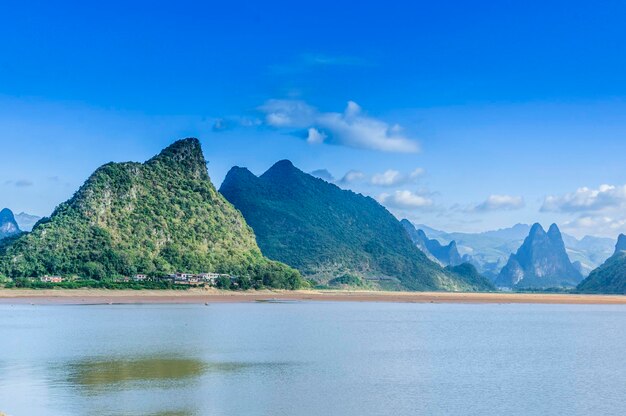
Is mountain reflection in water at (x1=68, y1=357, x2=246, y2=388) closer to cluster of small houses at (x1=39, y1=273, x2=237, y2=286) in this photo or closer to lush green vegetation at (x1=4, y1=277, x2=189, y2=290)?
lush green vegetation at (x1=4, y1=277, x2=189, y2=290)

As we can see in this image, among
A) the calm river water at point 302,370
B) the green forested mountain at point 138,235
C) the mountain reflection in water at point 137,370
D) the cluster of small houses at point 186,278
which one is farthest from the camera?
the cluster of small houses at point 186,278

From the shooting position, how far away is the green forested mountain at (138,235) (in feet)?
484

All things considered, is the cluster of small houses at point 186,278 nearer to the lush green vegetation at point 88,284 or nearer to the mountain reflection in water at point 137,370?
the lush green vegetation at point 88,284

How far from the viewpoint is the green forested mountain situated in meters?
148

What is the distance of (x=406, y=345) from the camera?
195 ft

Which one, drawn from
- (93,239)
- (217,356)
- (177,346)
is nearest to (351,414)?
(217,356)

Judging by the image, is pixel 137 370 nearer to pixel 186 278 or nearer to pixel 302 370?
pixel 302 370

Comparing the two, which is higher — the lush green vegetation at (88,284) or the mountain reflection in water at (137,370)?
the lush green vegetation at (88,284)

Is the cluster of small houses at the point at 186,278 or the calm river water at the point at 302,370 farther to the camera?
the cluster of small houses at the point at 186,278

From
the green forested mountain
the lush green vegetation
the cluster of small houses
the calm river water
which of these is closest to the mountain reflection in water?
the calm river water

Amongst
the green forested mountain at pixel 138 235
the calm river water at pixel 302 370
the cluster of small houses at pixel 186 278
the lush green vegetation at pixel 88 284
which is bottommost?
the calm river water at pixel 302 370

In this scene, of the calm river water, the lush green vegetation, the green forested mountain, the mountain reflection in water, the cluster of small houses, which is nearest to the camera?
the calm river water

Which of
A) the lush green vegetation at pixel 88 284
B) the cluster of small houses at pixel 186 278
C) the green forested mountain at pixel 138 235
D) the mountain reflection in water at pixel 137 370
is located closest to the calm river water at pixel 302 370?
the mountain reflection in water at pixel 137 370

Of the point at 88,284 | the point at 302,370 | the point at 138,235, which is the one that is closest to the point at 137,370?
the point at 302,370
